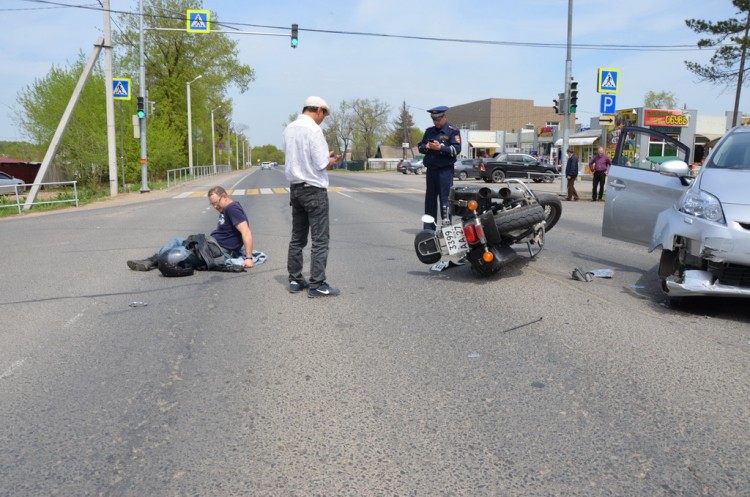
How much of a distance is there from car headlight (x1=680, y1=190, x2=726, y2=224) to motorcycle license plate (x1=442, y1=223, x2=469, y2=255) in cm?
208

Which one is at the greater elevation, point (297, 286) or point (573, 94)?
point (573, 94)

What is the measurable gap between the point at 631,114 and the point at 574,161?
30.6m

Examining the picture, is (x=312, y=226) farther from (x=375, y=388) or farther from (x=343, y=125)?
(x=343, y=125)

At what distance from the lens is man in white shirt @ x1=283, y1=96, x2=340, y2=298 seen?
223 inches

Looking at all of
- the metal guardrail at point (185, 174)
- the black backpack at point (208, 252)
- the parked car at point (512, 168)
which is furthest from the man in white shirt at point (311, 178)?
the parked car at point (512, 168)

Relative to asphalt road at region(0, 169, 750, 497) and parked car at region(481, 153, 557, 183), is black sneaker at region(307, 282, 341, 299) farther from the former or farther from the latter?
parked car at region(481, 153, 557, 183)

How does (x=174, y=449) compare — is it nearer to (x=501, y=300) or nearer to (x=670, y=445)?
(x=670, y=445)

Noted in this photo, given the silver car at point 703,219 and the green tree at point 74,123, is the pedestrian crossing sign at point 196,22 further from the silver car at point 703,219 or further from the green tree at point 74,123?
the silver car at point 703,219

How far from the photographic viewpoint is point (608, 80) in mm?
20516

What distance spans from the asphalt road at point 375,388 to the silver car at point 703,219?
1.19ft

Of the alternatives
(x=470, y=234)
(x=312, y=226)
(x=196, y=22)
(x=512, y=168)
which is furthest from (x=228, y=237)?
(x=512, y=168)

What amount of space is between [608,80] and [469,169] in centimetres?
1797

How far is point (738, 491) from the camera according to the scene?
2.52 meters

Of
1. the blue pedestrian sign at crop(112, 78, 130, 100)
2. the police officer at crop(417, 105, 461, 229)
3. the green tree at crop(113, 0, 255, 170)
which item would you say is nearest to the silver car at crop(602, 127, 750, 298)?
the police officer at crop(417, 105, 461, 229)
